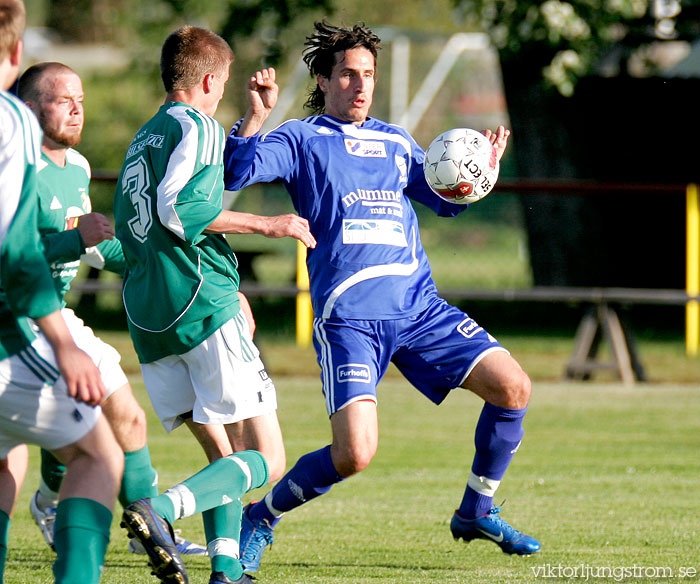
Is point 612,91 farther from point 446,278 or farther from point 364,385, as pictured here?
point 364,385

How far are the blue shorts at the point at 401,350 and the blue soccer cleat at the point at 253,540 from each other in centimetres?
60

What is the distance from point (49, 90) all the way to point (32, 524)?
2.45 meters

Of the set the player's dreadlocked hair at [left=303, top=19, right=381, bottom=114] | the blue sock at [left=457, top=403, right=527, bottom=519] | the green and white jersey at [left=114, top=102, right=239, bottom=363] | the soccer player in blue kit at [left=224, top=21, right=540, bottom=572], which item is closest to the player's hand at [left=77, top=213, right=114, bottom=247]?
the green and white jersey at [left=114, top=102, right=239, bottom=363]

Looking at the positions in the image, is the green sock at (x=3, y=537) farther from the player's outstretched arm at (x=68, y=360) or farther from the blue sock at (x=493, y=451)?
the blue sock at (x=493, y=451)

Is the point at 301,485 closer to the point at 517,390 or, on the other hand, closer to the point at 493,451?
the point at 493,451

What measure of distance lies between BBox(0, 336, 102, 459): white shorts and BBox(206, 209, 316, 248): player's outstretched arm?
1.10m

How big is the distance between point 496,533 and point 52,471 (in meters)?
1.97

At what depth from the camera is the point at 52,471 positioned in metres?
4.96

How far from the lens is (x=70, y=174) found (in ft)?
14.4

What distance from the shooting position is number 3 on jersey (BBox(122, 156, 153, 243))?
4113mm

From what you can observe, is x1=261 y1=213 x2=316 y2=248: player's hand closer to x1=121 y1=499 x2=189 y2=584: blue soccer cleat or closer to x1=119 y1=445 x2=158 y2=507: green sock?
x1=119 y1=445 x2=158 y2=507: green sock

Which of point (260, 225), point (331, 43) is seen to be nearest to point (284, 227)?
point (260, 225)

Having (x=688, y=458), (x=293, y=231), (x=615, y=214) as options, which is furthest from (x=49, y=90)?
(x=615, y=214)

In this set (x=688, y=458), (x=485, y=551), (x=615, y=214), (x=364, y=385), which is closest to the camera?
(x=364, y=385)
